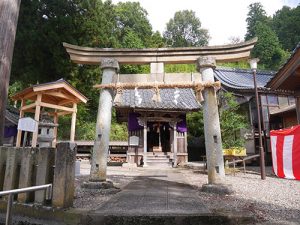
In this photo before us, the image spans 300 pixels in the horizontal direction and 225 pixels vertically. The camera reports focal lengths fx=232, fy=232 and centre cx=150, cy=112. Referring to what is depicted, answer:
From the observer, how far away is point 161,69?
7062 millimetres

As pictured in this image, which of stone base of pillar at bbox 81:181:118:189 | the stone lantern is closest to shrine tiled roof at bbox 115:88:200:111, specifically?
the stone lantern

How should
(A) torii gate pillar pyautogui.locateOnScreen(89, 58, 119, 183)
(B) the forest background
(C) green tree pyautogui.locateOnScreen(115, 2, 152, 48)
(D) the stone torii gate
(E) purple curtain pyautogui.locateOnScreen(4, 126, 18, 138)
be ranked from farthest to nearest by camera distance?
1. (C) green tree pyautogui.locateOnScreen(115, 2, 152, 48)
2. (E) purple curtain pyautogui.locateOnScreen(4, 126, 18, 138)
3. (B) the forest background
4. (A) torii gate pillar pyautogui.locateOnScreen(89, 58, 119, 183)
5. (D) the stone torii gate

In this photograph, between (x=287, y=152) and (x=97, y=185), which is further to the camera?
(x=287, y=152)

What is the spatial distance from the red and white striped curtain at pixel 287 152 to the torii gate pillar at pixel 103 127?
258 inches

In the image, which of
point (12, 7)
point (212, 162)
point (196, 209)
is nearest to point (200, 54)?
point (212, 162)

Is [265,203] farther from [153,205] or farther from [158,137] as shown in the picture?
[158,137]

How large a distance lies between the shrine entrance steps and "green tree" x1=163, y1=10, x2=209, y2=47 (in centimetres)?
3006

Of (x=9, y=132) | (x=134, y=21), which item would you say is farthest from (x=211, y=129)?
(x=134, y=21)

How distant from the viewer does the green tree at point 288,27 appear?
116 ft

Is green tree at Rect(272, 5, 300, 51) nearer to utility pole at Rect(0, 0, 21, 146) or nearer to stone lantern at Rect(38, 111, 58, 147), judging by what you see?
stone lantern at Rect(38, 111, 58, 147)

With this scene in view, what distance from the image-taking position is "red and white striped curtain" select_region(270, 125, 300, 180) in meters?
8.14

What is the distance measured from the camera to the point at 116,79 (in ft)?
23.2

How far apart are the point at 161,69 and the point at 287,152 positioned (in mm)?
5755

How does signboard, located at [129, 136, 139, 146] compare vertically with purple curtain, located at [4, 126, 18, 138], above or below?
below
